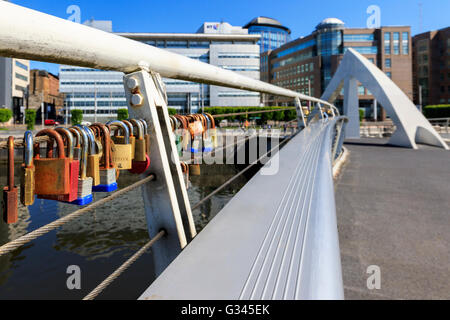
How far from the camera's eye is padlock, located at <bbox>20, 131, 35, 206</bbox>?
2.84 ft

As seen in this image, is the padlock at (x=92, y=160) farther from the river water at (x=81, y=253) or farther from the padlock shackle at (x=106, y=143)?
the river water at (x=81, y=253)

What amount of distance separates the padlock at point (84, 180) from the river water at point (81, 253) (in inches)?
199

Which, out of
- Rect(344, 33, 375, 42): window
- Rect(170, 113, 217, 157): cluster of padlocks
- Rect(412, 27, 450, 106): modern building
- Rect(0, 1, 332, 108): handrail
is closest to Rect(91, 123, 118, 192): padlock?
Rect(0, 1, 332, 108): handrail

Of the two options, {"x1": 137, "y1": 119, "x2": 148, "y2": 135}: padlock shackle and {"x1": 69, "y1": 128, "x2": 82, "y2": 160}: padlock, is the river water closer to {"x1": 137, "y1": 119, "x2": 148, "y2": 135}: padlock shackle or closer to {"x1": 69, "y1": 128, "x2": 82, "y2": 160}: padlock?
{"x1": 137, "y1": 119, "x2": 148, "y2": 135}: padlock shackle

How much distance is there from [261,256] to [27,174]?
70 cm

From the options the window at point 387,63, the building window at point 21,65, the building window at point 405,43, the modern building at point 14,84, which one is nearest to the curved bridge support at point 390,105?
the window at point 387,63

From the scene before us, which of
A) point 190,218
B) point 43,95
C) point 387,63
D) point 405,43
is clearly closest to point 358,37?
point 387,63

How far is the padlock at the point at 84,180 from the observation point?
995 millimetres

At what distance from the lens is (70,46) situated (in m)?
0.93

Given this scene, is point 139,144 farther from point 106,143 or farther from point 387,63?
point 387,63

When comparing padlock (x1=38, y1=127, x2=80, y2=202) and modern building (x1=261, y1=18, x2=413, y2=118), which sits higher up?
modern building (x1=261, y1=18, x2=413, y2=118)

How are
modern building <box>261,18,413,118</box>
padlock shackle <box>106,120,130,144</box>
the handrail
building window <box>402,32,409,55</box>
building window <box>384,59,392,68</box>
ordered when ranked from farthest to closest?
building window <box>384,59,392,68</box>, modern building <box>261,18,413,118</box>, building window <box>402,32,409,55</box>, padlock shackle <box>106,120,130,144</box>, the handrail

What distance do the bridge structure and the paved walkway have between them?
2261 millimetres

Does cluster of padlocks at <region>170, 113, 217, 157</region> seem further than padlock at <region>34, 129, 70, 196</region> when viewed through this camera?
Yes
